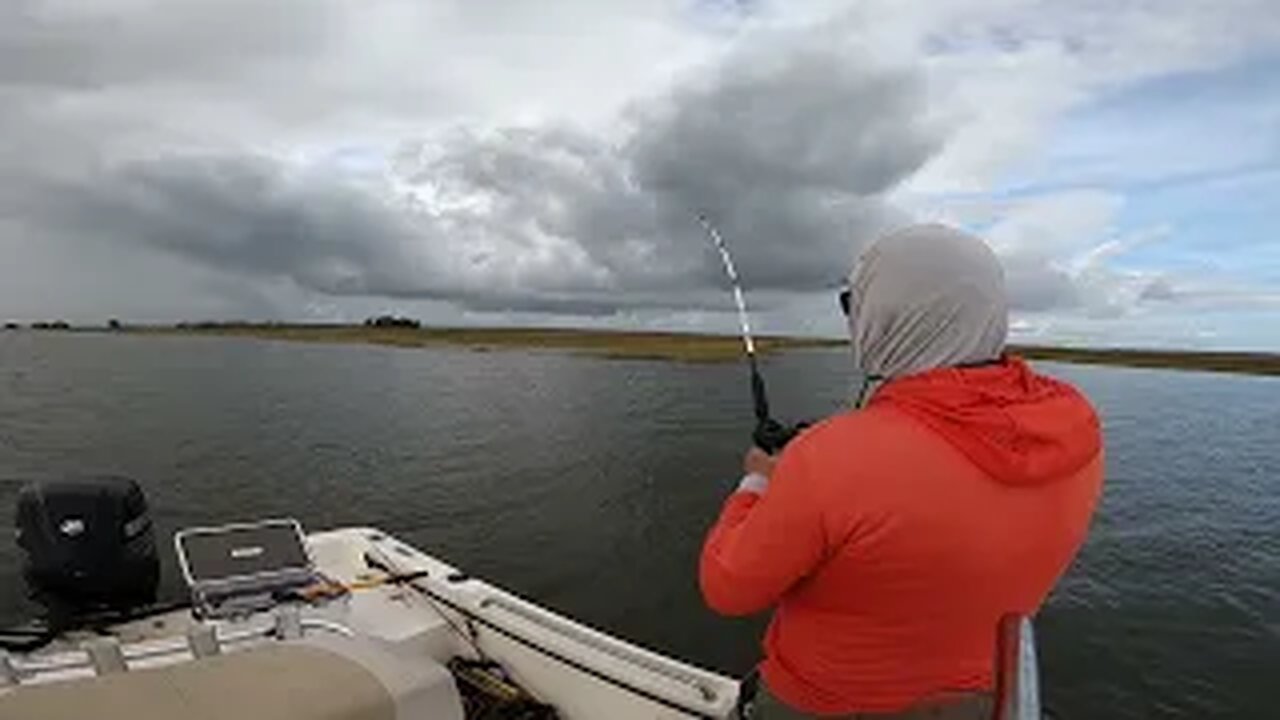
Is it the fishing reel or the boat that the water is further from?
the fishing reel

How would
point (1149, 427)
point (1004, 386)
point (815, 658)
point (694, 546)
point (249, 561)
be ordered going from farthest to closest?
point (1149, 427) → point (694, 546) → point (249, 561) → point (815, 658) → point (1004, 386)

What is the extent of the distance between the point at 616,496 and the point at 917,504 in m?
16.4

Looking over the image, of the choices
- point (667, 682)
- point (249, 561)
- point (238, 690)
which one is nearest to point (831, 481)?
point (238, 690)

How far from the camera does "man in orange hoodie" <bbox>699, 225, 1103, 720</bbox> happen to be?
1.97 metres

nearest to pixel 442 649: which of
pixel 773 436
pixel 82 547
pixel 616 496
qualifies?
pixel 82 547

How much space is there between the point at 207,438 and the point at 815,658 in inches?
999

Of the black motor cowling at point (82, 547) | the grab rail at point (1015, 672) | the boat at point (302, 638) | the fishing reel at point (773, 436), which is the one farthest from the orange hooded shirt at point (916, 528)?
the black motor cowling at point (82, 547)

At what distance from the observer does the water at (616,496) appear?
1034 centimetres

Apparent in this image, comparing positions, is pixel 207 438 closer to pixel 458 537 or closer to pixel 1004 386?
pixel 458 537

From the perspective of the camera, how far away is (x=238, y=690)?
A: 274cm

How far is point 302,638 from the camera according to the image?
13.3 ft

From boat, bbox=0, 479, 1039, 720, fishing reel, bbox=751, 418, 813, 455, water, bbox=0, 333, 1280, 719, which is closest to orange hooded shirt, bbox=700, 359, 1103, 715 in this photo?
fishing reel, bbox=751, 418, 813, 455

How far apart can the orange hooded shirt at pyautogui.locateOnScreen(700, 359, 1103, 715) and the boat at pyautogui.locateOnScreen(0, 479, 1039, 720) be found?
104 centimetres

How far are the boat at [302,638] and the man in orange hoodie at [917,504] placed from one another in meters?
1.03
